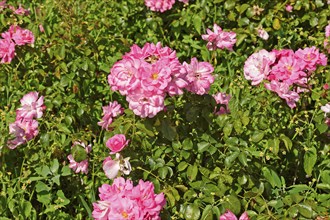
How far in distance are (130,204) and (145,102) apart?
0.38 metres

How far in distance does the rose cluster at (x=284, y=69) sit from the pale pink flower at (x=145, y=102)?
53 cm

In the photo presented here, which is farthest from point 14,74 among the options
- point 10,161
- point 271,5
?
point 271,5

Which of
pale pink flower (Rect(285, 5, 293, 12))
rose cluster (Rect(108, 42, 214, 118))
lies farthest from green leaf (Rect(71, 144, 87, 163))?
pale pink flower (Rect(285, 5, 293, 12))

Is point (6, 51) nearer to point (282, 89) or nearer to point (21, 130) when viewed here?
point (21, 130)

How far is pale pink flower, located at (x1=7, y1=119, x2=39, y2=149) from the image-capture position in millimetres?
2520

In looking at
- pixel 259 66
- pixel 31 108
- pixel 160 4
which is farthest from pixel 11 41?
pixel 259 66

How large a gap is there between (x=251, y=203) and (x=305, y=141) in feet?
1.81

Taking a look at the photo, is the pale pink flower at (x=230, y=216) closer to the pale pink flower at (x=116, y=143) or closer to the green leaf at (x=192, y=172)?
the green leaf at (x=192, y=172)

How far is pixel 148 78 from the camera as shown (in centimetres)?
199

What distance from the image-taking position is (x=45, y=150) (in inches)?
103

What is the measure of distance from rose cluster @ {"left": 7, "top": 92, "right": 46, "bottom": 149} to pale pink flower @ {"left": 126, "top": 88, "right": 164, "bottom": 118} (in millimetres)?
661

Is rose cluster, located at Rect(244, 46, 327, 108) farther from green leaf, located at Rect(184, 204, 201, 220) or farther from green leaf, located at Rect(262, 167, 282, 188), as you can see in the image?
green leaf, located at Rect(184, 204, 201, 220)

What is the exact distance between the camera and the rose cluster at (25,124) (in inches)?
99.2

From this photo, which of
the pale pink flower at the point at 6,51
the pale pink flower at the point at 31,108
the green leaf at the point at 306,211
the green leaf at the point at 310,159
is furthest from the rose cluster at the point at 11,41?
the green leaf at the point at 306,211
